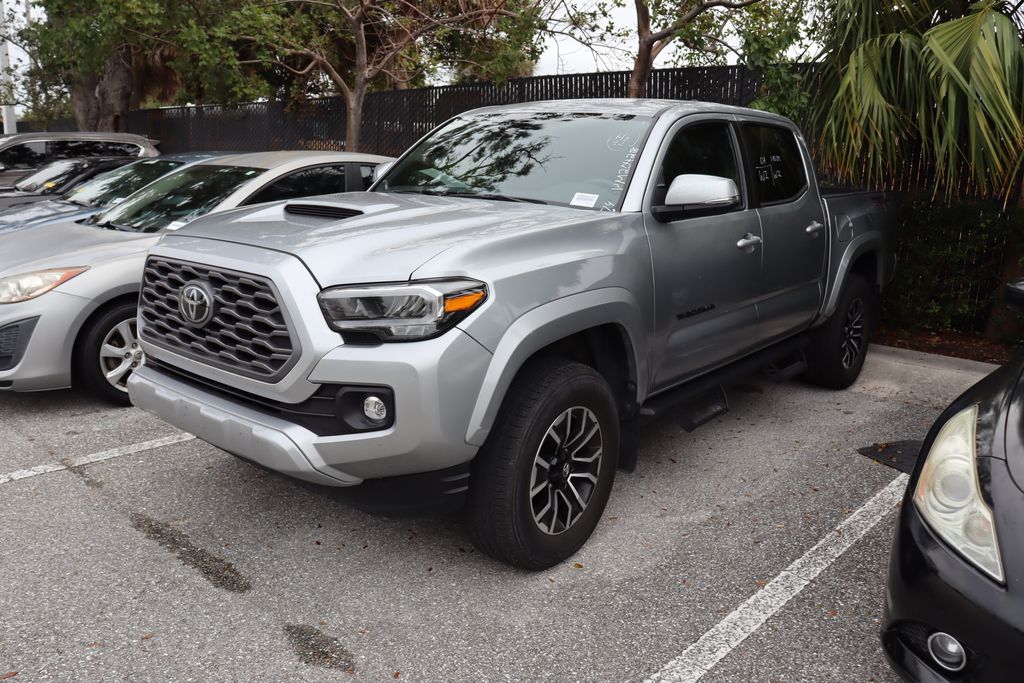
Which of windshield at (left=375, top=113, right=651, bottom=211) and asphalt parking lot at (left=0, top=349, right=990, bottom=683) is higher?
windshield at (left=375, top=113, right=651, bottom=211)

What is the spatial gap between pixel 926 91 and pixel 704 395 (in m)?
3.33

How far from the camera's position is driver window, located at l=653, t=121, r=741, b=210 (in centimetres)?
402

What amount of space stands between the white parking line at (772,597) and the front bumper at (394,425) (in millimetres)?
992

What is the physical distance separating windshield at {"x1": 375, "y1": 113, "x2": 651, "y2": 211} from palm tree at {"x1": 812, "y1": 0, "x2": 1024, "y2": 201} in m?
2.83

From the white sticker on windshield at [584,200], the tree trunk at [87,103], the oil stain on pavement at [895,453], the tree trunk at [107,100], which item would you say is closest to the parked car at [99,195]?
the white sticker on windshield at [584,200]

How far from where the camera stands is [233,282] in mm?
3135

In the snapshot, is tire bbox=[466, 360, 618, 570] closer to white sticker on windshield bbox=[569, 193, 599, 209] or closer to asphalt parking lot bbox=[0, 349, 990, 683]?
asphalt parking lot bbox=[0, 349, 990, 683]

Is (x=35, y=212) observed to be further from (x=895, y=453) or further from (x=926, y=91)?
(x=926, y=91)

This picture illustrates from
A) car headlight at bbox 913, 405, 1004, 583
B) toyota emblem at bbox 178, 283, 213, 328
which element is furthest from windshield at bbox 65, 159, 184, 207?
car headlight at bbox 913, 405, 1004, 583

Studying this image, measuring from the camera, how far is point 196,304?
324 centimetres

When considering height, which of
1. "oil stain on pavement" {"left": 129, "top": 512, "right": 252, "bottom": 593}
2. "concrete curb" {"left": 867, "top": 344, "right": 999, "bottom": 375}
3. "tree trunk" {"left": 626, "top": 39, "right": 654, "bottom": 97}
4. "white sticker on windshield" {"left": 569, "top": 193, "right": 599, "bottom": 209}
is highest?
"tree trunk" {"left": 626, "top": 39, "right": 654, "bottom": 97}

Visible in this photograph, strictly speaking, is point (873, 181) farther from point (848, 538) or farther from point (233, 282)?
point (233, 282)

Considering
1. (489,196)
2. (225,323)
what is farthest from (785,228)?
(225,323)

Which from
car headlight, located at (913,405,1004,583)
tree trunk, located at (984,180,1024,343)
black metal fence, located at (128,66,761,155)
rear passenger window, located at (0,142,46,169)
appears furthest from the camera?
rear passenger window, located at (0,142,46,169)
